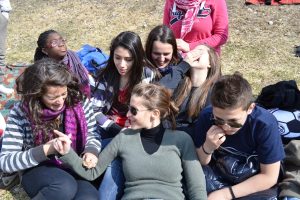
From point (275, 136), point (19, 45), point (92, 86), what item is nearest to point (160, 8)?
point (19, 45)

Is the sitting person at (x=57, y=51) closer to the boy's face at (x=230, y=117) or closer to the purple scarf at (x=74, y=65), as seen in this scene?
the purple scarf at (x=74, y=65)

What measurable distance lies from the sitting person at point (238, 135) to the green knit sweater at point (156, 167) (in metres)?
0.11

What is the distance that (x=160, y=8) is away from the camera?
25.3 feet

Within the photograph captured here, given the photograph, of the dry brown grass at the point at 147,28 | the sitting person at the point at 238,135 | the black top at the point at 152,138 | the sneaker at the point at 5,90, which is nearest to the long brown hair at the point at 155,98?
the black top at the point at 152,138

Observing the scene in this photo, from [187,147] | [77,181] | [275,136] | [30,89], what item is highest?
[30,89]

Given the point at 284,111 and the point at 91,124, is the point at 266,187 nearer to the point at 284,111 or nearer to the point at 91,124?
the point at 284,111

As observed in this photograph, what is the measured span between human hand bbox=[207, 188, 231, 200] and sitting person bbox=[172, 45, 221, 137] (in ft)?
1.80

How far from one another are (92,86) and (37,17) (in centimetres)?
548

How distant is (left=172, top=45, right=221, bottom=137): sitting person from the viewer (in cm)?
299

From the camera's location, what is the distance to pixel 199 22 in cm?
369

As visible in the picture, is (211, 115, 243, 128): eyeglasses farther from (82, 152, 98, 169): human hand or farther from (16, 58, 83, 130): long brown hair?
(16, 58, 83, 130): long brown hair

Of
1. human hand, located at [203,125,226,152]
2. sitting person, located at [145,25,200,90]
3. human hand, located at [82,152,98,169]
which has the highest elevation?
sitting person, located at [145,25,200,90]

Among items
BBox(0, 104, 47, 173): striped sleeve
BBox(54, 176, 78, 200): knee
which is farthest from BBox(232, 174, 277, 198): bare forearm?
BBox(0, 104, 47, 173): striped sleeve

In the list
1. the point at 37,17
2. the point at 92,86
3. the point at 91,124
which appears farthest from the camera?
Answer: the point at 37,17
